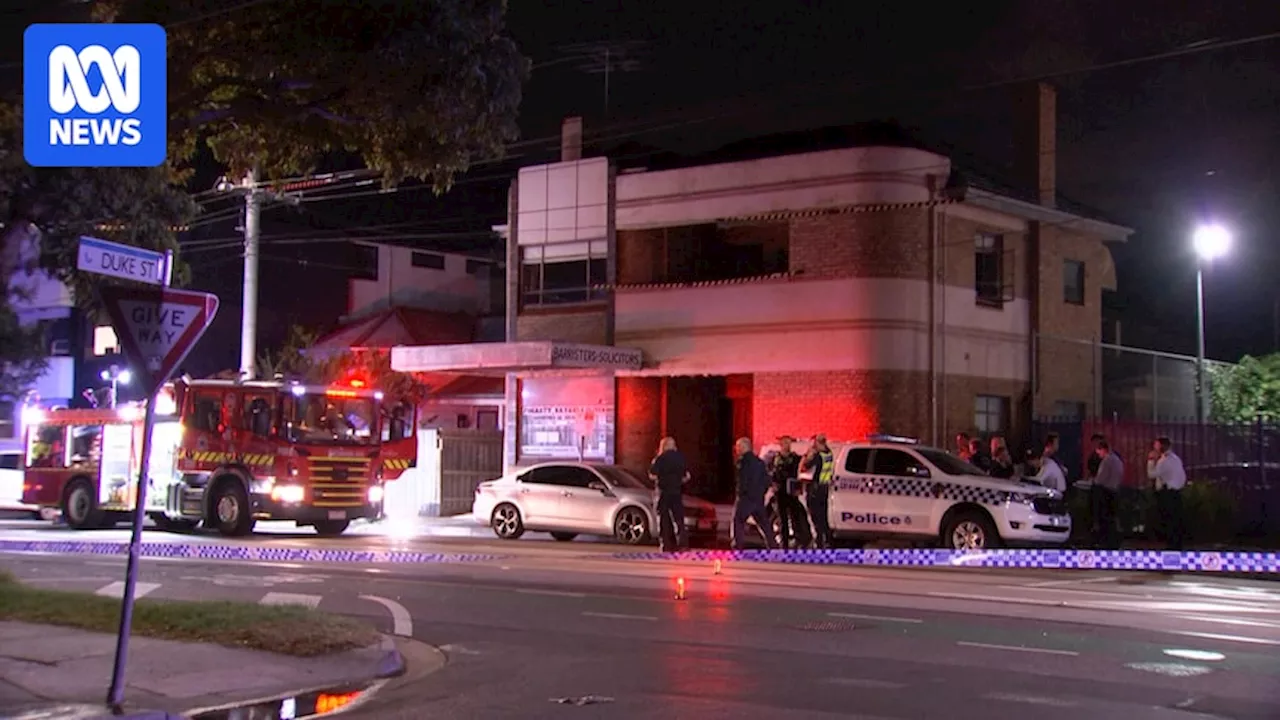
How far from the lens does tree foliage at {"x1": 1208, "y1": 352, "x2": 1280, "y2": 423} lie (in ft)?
104

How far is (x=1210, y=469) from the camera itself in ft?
78.5

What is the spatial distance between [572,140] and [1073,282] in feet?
36.9

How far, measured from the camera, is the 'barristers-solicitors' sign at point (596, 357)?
84.6ft

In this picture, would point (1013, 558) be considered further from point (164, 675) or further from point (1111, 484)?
point (164, 675)

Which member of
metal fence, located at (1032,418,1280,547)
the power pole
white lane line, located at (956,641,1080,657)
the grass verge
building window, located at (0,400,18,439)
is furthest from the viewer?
building window, located at (0,400,18,439)

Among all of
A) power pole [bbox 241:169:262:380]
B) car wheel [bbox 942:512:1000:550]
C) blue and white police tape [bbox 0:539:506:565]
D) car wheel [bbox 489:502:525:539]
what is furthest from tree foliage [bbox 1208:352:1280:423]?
power pole [bbox 241:169:262:380]

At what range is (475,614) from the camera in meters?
13.3

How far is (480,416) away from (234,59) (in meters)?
24.0

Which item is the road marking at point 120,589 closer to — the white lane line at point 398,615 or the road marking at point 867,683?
the white lane line at point 398,615

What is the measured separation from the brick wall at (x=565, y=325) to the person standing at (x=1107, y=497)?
11149 millimetres

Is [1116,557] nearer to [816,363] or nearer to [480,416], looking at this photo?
[816,363]

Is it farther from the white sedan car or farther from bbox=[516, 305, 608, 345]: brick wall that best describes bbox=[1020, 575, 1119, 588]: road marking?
bbox=[516, 305, 608, 345]: brick wall

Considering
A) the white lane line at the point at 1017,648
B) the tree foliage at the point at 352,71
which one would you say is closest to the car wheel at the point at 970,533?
the white lane line at the point at 1017,648

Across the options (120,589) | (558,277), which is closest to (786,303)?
(558,277)
